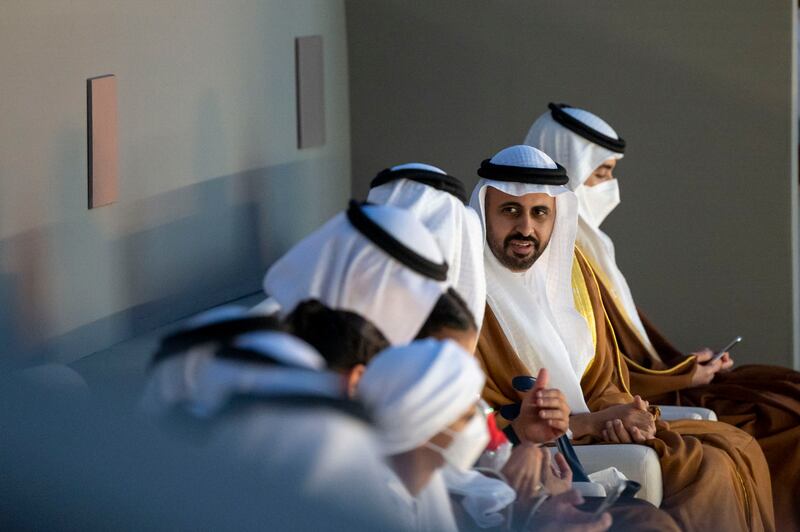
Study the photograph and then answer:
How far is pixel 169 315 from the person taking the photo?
4.55 meters

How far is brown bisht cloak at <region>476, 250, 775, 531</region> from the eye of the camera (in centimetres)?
373

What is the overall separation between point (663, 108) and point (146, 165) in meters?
3.01

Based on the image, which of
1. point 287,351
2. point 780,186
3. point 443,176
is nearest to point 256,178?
point 443,176

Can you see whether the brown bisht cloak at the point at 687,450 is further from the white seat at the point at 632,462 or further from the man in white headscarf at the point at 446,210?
the man in white headscarf at the point at 446,210

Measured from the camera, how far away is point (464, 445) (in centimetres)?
201

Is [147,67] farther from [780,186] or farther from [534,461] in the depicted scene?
[780,186]

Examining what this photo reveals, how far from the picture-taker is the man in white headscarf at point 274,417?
1.73m

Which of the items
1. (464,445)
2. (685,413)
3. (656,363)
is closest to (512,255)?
(685,413)

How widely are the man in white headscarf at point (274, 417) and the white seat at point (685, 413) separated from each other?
8.84 ft

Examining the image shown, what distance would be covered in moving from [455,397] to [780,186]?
478 cm

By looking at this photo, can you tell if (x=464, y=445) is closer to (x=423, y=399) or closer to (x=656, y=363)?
(x=423, y=399)

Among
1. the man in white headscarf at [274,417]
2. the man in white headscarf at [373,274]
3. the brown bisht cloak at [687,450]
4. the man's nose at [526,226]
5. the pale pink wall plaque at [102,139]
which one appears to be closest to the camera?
the man in white headscarf at [274,417]

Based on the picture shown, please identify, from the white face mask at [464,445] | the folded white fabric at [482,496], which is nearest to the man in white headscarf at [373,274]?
the white face mask at [464,445]

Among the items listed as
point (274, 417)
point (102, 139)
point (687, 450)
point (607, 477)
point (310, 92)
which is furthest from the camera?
point (310, 92)
